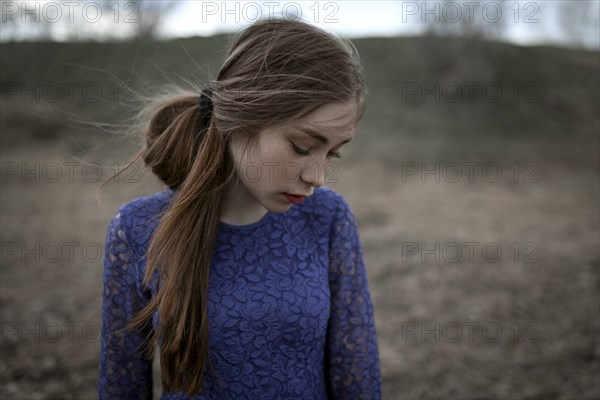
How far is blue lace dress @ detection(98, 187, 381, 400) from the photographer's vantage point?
1.35 meters

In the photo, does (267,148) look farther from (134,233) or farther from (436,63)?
(436,63)

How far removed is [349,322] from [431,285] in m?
3.53

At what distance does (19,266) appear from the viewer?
17.2 feet

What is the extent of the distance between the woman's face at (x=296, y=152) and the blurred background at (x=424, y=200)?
495mm

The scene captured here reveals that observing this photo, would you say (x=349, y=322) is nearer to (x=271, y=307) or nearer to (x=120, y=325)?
(x=271, y=307)

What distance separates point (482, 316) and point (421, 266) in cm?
130

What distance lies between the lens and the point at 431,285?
188 inches

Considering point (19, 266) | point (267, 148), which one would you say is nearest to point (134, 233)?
point (267, 148)
